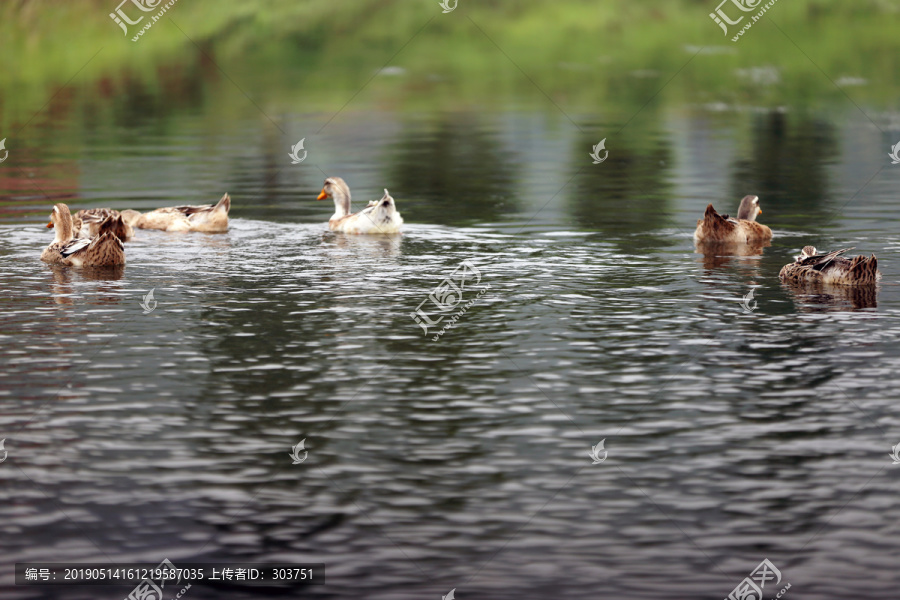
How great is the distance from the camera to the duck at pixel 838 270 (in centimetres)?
2388

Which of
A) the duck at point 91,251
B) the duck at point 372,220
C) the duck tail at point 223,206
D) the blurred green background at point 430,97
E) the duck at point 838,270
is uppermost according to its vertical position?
the blurred green background at point 430,97

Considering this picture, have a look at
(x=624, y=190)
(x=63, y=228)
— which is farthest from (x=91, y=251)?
(x=624, y=190)

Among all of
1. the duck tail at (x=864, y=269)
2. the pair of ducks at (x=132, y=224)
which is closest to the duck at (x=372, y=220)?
the pair of ducks at (x=132, y=224)

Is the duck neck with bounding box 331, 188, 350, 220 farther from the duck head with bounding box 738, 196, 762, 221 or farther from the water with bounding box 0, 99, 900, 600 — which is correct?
the duck head with bounding box 738, 196, 762, 221

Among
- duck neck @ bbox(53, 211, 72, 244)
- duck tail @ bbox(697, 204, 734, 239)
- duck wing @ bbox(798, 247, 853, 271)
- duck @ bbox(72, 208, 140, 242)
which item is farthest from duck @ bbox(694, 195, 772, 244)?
duck neck @ bbox(53, 211, 72, 244)

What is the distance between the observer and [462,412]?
1617cm

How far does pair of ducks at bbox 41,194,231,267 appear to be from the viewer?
2644 centimetres

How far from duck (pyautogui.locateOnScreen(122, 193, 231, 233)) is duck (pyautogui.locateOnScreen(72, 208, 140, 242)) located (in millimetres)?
943

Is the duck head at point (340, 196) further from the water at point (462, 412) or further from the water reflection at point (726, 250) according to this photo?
the water reflection at point (726, 250)

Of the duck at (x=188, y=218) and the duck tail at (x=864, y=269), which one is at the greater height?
the duck at (x=188, y=218)

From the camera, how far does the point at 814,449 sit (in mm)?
14820

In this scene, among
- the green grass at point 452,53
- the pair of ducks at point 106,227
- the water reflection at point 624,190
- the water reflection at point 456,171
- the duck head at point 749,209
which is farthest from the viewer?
the green grass at point 452,53

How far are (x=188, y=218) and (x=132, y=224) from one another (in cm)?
176

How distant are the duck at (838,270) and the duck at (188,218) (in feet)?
45.2
